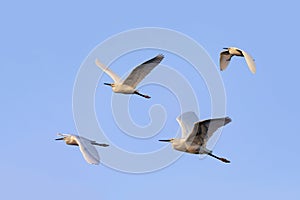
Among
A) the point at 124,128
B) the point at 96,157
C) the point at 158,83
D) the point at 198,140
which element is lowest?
the point at 96,157

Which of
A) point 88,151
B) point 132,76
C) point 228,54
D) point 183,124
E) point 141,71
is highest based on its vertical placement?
point 228,54

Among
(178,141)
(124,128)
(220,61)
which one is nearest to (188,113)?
(178,141)

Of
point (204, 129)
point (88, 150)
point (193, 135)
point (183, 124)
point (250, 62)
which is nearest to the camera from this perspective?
point (88, 150)

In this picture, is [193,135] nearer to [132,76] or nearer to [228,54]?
[132,76]

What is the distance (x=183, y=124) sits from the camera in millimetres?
33312

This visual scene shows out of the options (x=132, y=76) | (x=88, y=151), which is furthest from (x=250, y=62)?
(x=88, y=151)

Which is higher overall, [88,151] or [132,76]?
[132,76]

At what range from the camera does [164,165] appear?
34.0m

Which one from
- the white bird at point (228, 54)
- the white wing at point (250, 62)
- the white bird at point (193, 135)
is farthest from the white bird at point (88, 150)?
the white bird at point (228, 54)

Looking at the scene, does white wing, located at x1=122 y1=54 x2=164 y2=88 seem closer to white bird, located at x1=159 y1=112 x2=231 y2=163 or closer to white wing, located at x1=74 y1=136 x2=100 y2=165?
white bird, located at x1=159 y1=112 x2=231 y2=163

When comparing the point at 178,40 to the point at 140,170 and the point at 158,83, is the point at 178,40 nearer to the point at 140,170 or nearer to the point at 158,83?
the point at 158,83

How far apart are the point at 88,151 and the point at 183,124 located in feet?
20.6

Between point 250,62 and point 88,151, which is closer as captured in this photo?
point 88,151

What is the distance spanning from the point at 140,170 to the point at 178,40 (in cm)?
657
